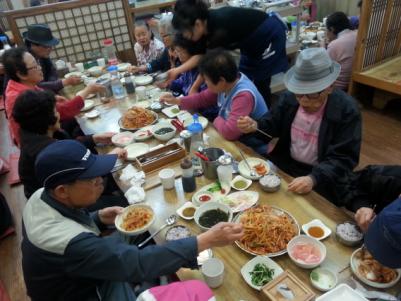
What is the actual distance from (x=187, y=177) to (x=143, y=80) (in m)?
2.42

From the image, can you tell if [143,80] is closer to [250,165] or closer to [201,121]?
[201,121]

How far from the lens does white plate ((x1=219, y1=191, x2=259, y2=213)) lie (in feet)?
5.95

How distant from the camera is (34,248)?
1.37m

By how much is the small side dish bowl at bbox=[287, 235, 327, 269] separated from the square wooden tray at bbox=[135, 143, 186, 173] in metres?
1.10

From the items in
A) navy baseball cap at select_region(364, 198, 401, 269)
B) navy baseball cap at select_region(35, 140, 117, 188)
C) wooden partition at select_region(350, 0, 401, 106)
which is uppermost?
navy baseball cap at select_region(35, 140, 117, 188)

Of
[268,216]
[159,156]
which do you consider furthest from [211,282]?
[159,156]

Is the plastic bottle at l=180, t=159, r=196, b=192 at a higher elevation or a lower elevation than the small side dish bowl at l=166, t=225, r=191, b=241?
higher

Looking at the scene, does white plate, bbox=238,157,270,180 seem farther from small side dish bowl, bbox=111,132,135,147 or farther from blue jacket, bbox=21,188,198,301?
small side dish bowl, bbox=111,132,135,147

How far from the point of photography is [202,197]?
1923mm

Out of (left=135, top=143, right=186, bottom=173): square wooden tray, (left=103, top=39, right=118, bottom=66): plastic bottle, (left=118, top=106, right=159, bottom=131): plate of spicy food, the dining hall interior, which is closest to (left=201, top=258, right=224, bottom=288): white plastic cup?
the dining hall interior

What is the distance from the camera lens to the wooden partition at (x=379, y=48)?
4422mm

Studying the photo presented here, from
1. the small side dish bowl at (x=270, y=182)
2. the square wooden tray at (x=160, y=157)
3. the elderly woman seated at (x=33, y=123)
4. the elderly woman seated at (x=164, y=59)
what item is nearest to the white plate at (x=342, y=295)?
the small side dish bowl at (x=270, y=182)

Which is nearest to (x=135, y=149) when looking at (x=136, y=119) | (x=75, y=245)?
(x=136, y=119)

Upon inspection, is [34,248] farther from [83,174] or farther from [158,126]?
[158,126]
